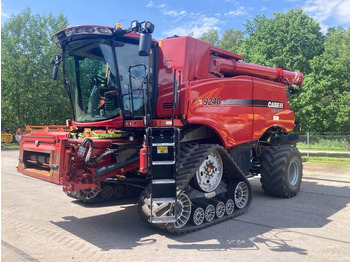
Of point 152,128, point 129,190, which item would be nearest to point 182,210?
point 152,128

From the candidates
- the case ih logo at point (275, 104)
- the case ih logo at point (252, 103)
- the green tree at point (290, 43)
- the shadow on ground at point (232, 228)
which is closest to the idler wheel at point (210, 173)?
the shadow on ground at point (232, 228)

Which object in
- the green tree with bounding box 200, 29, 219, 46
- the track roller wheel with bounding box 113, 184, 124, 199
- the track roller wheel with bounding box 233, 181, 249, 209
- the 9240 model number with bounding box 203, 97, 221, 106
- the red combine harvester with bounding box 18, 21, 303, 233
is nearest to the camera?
the red combine harvester with bounding box 18, 21, 303, 233

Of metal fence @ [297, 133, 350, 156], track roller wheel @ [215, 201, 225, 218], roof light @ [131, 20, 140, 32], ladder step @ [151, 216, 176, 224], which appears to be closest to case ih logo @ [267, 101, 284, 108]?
track roller wheel @ [215, 201, 225, 218]

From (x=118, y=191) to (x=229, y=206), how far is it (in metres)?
2.76

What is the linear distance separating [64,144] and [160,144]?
57.6 inches

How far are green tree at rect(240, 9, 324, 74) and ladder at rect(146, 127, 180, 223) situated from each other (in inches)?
942

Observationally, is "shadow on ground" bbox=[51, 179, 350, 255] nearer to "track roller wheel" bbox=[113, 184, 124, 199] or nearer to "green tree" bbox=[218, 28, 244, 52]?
"track roller wheel" bbox=[113, 184, 124, 199]

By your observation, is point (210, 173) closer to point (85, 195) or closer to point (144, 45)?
point (144, 45)

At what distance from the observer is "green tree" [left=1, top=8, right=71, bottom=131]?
102 ft

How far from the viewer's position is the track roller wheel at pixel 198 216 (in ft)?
17.3

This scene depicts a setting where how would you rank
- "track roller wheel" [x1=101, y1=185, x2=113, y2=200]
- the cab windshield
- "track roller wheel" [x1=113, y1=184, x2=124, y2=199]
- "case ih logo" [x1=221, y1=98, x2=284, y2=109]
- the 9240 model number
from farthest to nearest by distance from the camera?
1. "track roller wheel" [x1=113, y1=184, x2=124, y2=199]
2. "track roller wheel" [x1=101, y1=185, x2=113, y2=200]
3. "case ih logo" [x1=221, y1=98, x2=284, y2=109]
4. the 9240 model number
5. the cab windshield

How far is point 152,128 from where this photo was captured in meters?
5.04

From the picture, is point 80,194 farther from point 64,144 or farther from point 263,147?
point 263,147

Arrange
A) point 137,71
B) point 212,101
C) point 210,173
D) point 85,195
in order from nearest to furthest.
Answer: point 137,71 → point 210,173 → point 212,101 → point 85,195
